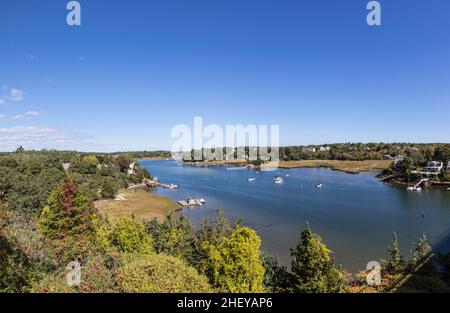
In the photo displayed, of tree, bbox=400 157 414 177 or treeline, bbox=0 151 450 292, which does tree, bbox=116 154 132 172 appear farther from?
tree, bbox=400 157 414 177

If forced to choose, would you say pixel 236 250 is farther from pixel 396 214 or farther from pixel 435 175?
pixel 435 175

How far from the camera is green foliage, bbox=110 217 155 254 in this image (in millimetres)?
21397

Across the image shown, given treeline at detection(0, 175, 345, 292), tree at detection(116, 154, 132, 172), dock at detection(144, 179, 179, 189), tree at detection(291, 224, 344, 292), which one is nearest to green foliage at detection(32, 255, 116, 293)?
treeline at detection(0, 175, 345, 292)

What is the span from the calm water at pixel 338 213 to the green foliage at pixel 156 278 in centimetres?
1782

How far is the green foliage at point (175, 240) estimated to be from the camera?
22.2 meters

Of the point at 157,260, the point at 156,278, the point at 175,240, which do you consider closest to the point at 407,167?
the point at 175,240

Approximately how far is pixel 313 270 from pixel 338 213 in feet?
107

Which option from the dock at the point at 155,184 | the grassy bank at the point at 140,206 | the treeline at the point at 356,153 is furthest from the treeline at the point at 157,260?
the treeline at the point at 356,153

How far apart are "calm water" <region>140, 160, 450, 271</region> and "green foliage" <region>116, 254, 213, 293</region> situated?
58.5ft

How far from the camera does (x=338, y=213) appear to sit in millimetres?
46594

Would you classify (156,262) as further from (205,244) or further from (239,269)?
(205,244)

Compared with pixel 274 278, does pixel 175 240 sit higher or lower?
higher
